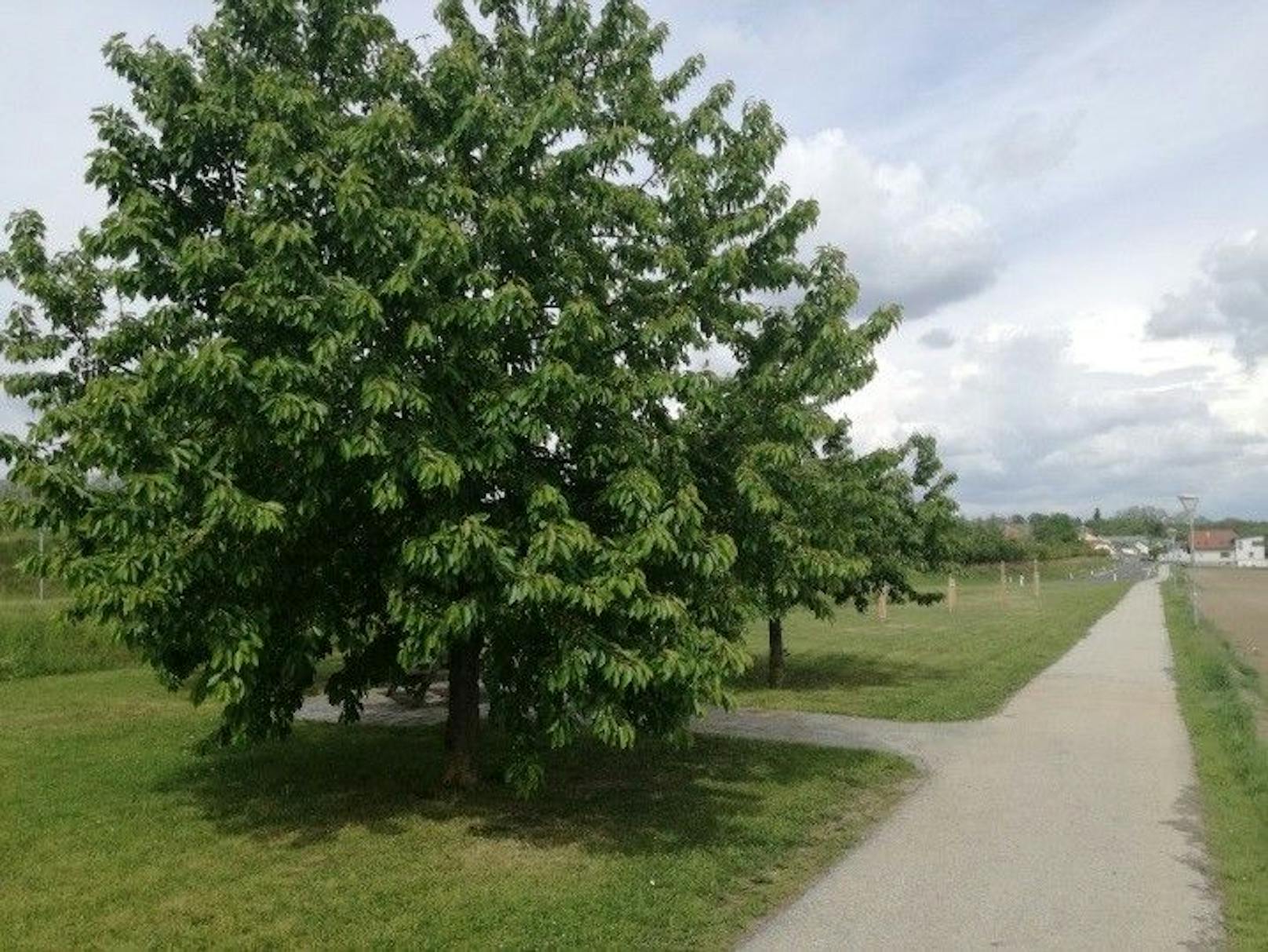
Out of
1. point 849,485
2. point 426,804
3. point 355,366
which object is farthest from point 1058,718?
point 355,366

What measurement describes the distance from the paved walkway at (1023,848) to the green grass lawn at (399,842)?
48cm

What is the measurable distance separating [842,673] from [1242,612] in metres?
26.7

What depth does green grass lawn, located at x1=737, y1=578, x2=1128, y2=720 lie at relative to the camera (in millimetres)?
16672

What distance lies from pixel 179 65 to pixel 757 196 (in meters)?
4.93

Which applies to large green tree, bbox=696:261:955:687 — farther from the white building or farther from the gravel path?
the white building

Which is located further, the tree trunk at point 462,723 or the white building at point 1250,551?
the white building at point 1250,551

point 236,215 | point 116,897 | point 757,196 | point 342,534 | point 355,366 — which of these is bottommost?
point 116,897

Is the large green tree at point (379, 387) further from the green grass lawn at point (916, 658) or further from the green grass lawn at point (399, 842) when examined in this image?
the green grass lawn at point (916, 658)

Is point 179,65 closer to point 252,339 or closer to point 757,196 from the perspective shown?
point 252,339

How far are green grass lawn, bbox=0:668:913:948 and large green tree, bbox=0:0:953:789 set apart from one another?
36.7 inches

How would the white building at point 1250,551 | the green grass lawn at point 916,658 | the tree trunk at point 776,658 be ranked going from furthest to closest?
1. the white building at point 1250,551
2. the tree trunk at point 776,658
3. the green grass lawn at point 916,658

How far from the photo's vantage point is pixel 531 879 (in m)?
7.65

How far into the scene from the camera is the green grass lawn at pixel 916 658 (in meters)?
16.7

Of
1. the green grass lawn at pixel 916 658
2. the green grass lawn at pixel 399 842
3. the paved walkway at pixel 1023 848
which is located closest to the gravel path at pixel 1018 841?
the paved walkway at pixel 1023 848
